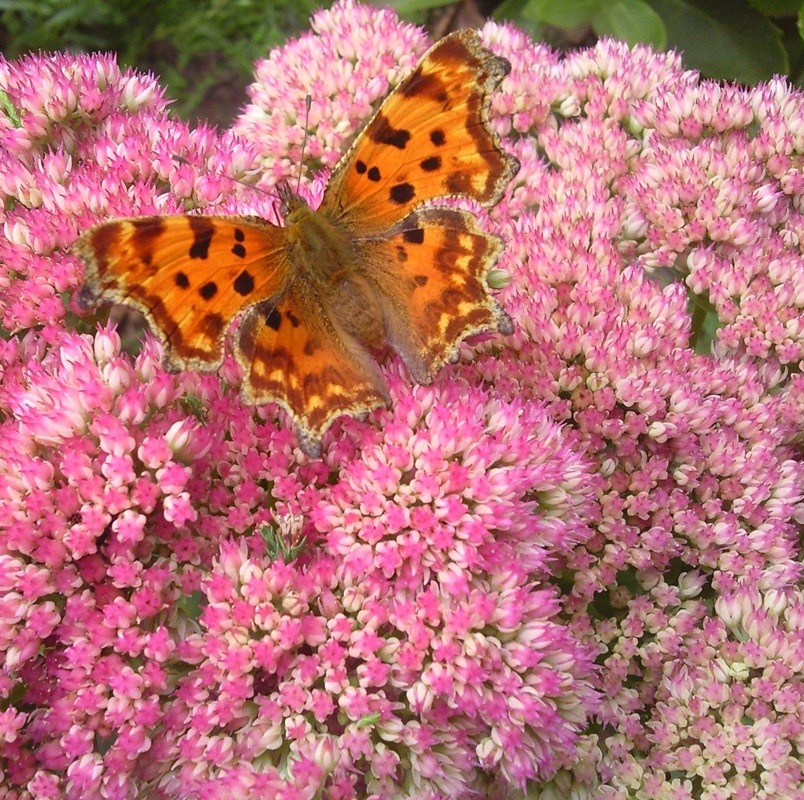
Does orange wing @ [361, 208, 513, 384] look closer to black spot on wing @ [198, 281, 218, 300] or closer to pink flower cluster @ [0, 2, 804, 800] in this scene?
pink flower cluster @ [0, 2, 804, 800]

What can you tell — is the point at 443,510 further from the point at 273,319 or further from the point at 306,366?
the point at 273,319

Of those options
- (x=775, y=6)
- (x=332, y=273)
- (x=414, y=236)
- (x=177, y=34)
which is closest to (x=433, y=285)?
(x=414, y=236)

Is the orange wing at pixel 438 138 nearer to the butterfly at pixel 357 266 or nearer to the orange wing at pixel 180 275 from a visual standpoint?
the butterfly at pixel 357 266

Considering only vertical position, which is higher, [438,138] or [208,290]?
[438,138]

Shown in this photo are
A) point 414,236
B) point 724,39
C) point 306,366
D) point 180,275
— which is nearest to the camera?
point 180,275

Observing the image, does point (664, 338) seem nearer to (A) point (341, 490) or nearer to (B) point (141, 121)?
(A) point (341, 490)

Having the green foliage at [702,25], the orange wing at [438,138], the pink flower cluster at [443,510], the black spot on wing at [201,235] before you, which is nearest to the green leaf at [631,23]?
the green foliage at [702,25]
